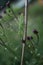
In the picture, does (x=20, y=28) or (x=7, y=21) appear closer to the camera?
(x=20, y=28)

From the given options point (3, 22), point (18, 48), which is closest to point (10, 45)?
point (18, 48)

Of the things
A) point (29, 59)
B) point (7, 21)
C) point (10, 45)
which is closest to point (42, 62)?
point (29, 59)

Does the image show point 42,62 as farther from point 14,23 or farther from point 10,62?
point 14,23

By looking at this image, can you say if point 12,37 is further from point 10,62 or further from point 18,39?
point 10,62

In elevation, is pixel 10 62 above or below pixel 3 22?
below

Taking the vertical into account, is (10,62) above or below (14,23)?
below

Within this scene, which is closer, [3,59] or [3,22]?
[3,59]

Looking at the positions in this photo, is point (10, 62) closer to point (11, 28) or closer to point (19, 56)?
point (19, 56)
